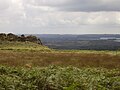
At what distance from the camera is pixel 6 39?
141 m

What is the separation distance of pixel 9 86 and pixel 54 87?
2741 millimetres

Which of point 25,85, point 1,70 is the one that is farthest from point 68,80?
point 1,70

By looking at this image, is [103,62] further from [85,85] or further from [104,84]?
[85,85]

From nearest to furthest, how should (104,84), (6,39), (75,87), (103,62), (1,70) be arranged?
(75,87), (104,84), (1,70), (103,62), (6,39)

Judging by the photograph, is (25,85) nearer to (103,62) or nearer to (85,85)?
(85,85)

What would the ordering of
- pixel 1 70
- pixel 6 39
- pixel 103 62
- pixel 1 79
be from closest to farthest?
pixel 1 79 → pixel 1 70 → pixel 103 62 → pixel 6 39

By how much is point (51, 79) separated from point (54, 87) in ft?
4.00

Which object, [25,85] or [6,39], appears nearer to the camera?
[25,85]

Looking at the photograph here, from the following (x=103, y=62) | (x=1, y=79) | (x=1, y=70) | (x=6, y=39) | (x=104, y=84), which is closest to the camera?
(x=1, y=79)

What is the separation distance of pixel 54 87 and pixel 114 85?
449 centimetres

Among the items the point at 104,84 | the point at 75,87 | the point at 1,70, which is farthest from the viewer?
the point at 1,70

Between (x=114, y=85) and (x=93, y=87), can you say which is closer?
(x=93, y=87)

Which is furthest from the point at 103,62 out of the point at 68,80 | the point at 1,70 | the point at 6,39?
the point at 6,39

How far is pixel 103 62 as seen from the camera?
44.8 m
